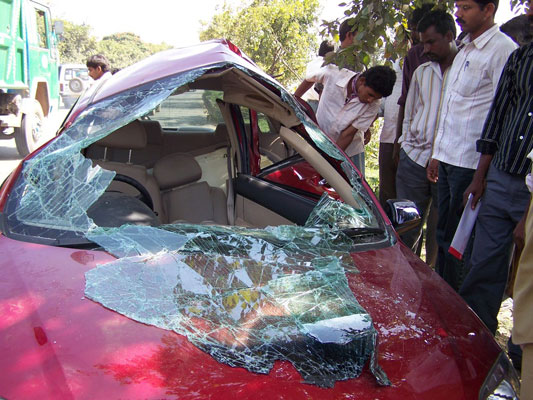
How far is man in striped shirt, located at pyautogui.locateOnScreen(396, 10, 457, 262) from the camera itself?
3.42 metres

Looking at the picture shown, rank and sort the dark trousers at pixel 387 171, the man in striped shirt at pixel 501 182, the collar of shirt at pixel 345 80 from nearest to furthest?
the man in striped shirt at pixel 501 182, the collar of shirt at pixel 345 80, the dark trousers at pixel 387 171

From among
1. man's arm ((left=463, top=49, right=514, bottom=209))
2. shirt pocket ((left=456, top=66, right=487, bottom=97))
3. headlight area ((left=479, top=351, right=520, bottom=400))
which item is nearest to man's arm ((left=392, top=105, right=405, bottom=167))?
shirt pocket ((left=456, top=66, right=487, bottom=97))

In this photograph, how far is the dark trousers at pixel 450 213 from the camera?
10.6ft

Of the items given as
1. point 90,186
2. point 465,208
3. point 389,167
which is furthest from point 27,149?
point 465,208

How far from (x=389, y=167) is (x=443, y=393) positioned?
3465 mm

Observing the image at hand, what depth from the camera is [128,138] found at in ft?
9.50

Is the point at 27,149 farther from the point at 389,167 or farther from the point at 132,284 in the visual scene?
the point at 132,284

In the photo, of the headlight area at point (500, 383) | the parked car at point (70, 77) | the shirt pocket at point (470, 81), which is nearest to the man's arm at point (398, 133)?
the shirt pocket at point (470, 81)

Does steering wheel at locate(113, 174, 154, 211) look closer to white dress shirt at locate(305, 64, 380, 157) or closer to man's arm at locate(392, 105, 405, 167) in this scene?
white dress shirt at locate(305, 64, 380, 157)

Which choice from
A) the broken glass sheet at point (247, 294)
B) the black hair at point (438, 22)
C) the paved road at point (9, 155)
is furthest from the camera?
the paved road at point (9, 155)

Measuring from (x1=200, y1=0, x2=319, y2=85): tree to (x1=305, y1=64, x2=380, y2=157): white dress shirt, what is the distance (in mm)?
6233

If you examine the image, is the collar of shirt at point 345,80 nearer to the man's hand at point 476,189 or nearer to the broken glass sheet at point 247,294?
the man's hand at point 476,189

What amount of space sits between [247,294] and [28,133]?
8.25 m

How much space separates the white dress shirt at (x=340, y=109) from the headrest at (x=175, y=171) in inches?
49.1
